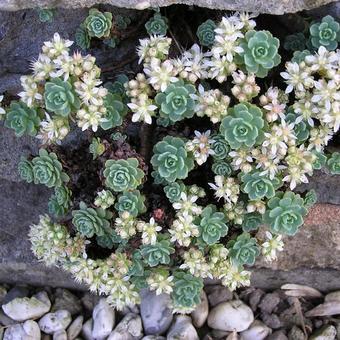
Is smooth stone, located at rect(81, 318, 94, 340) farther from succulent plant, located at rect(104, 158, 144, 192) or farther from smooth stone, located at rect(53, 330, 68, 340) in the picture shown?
succulent plant, located at rect(104, 158, 144, 192)

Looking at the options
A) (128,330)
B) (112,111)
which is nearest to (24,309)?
(128,330)

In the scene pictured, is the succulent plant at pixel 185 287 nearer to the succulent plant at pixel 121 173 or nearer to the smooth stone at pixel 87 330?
the succulent plant at pixel 121 173

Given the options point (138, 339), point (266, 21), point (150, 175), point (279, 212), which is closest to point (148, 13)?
point (266, 21)

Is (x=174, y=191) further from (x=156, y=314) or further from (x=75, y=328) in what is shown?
(x=75, y=328)

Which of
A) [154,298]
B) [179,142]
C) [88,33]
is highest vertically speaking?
[88,33]

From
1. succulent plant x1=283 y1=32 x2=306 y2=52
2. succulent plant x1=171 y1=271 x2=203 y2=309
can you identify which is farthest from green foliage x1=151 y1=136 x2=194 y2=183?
succulent plant x1=283 y1=32 x2=306 y2=52

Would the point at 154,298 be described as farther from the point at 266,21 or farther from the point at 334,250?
the point at 266,21

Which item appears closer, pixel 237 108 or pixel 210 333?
pixel 237 108
